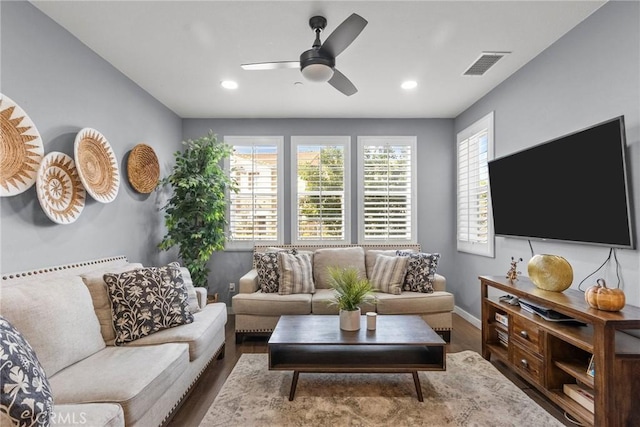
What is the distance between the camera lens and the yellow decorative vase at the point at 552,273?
232 centimetres

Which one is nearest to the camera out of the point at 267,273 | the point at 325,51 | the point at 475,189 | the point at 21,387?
the point at 21,387

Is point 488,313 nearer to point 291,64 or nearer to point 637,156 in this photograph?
point 637,156

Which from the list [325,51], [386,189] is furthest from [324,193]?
[325,51]

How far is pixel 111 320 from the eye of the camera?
2283mm

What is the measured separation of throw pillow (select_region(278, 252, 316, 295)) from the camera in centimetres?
364

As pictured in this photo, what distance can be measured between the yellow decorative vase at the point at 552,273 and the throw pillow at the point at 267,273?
2505 millimetres

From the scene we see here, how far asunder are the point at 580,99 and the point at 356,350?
2.58m

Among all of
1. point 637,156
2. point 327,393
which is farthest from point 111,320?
point 637,156

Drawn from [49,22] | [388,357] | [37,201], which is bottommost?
[388,357]

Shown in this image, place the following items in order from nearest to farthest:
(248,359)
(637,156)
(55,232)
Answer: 1. (637,156)
2. (55,232)
3. (248,359)

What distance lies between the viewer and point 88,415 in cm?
143

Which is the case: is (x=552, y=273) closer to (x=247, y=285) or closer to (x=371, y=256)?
(x=371, y=256)

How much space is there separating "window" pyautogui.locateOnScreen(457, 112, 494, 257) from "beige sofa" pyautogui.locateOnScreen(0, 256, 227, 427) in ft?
10.4

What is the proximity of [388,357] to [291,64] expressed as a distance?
225 centimetres
